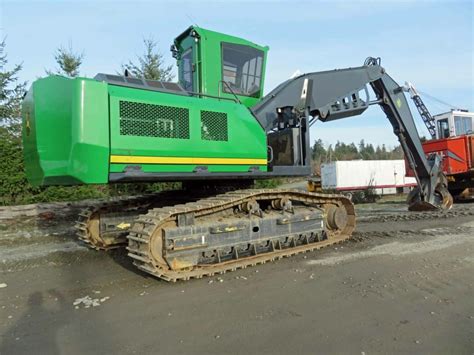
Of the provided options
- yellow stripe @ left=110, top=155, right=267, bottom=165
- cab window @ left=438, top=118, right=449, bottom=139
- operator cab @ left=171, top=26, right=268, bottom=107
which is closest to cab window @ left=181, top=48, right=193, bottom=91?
operator cab @ left=171, top=26, right=268, bottom=107

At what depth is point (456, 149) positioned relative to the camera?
1313cm

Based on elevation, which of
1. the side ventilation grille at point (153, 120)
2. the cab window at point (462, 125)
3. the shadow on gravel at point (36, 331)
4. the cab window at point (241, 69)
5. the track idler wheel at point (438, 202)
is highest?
the cab window at point (462, 125)

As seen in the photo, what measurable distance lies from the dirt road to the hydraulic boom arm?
2471mm

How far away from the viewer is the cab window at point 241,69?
651 centimetres

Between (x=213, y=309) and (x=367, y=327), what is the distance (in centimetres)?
151

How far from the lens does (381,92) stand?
908 cm

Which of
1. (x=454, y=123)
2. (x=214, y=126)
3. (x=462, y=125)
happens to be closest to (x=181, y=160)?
(x=214, y=126)

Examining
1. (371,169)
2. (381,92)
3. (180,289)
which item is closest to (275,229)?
(180,289)

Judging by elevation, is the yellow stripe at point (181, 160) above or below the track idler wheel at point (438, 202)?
above

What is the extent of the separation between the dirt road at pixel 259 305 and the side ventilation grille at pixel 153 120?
1927mm

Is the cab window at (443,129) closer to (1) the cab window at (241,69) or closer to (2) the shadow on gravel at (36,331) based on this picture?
(1) the cab window at (241,69)

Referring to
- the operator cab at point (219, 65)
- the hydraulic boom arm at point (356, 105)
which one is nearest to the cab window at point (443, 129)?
the hydraulic boom arm at point (356, 105)

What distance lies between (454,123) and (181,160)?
14.5 meters

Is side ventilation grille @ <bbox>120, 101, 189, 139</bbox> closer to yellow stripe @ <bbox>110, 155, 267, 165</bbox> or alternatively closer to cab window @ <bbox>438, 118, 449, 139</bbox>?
yellow stripe @ <bbox>110, 155, 267, 165</bbox>
